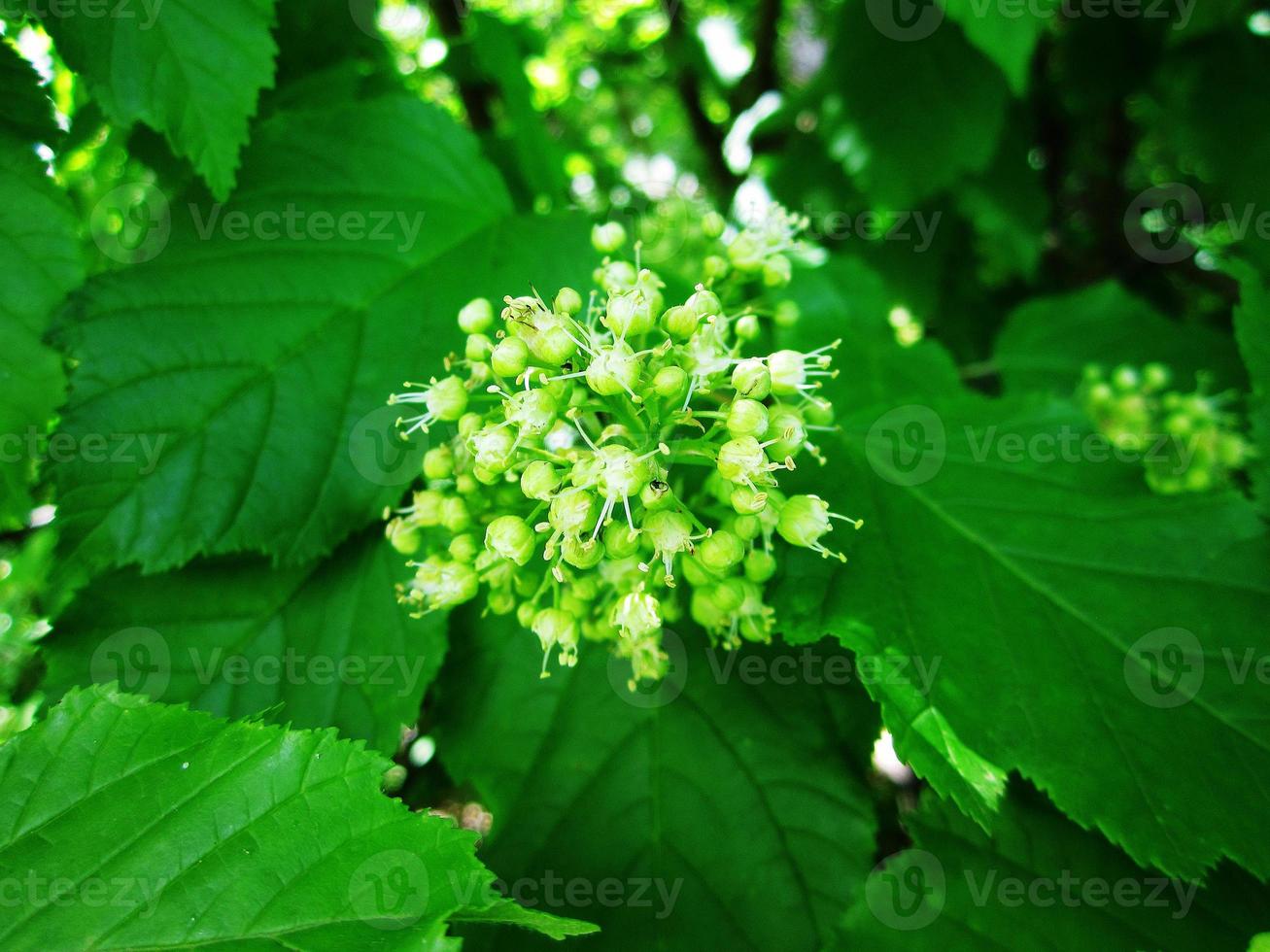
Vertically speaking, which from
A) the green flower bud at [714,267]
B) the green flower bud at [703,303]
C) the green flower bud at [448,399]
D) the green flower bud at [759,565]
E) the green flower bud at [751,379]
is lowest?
the green flower bud at [759,565]

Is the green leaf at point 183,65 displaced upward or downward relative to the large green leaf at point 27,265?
upward

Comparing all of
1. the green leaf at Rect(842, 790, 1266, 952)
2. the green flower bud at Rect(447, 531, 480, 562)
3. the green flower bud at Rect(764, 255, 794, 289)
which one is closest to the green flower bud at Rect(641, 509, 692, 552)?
the green flower bud at Rect(447, 531, 480, 562)

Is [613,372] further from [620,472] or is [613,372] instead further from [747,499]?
[747,499]

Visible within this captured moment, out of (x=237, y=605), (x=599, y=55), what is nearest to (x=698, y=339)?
(x=237, y=605)

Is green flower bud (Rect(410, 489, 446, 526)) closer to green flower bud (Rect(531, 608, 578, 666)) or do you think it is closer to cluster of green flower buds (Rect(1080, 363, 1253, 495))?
green flower bud (Rect(531, 608, 578, 666))

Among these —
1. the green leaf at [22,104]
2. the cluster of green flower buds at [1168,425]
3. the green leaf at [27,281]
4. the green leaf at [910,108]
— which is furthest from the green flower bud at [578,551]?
the green leaf at [910,108]

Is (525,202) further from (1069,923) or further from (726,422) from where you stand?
(1069,923)

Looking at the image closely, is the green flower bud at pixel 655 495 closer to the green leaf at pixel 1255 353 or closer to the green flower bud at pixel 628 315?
the green flower bud at pixel 628 315
